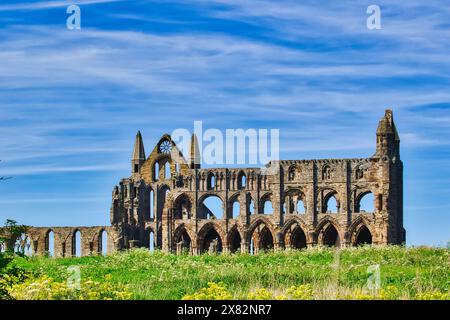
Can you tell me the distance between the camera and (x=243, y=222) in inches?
3073

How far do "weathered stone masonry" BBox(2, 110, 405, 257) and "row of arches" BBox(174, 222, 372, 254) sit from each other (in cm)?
7

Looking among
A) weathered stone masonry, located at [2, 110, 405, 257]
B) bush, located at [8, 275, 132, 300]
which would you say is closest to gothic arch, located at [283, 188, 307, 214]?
weathered stone masonry, located at [2, 110, 405, 257]

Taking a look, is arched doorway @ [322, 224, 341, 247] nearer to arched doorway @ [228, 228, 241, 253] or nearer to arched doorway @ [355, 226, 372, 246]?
arched doorway @ [355, 226, 372, 246]

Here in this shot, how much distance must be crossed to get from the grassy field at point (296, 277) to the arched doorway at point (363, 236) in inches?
761

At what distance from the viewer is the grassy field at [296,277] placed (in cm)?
2370

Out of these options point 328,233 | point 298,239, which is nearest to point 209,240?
point 298,239

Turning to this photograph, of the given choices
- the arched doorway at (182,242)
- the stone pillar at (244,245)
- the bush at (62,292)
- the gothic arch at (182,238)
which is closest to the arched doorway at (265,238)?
the stone pillar at (244,245)

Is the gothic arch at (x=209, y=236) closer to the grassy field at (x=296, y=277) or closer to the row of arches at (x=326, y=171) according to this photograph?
the row of arches at (x=326, y=171)

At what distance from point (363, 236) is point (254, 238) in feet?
29.3
